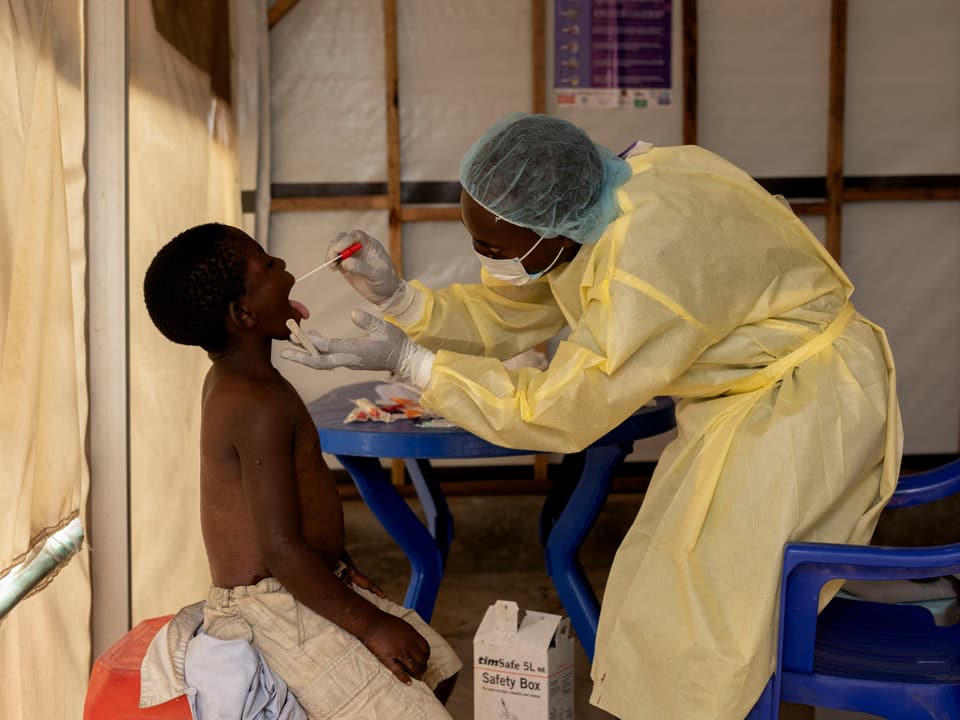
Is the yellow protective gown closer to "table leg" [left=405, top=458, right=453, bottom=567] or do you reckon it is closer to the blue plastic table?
the blue plastic table

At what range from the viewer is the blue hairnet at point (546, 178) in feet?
5.91

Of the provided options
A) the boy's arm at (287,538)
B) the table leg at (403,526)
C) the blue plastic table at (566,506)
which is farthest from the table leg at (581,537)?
the boy's arm at (287,538)

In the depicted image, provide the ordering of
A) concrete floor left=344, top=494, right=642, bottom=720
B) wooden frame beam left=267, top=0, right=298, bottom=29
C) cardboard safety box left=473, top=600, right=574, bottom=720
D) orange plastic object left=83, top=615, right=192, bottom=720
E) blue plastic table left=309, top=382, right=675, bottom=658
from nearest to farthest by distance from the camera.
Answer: orange plastic object left=83, top=615, right=192, bottom=720 → cardboard safety box left=473, top=600, right=574, bottom=720 → blue plastic table left=309, top=382, right=675, bottom=658 → wooden frame beam left=267, top=0, right=298, bottom=29 → concrete floor left=344, top=494, right=642, bottom=720

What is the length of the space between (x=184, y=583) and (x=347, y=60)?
236 cm

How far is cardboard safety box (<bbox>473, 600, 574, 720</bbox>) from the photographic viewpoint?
207 centimetres

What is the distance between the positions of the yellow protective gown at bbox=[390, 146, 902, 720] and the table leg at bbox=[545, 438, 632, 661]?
0.92 metres

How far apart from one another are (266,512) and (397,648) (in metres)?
0.31

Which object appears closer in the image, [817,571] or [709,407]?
[817,571]

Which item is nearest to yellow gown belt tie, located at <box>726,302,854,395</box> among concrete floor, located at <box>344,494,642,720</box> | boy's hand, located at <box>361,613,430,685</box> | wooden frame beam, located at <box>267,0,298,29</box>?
boy's hand, located at <box>361,613,430,685</box>

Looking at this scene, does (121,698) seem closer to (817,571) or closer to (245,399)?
(245,399)

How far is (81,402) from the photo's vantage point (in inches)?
89.0

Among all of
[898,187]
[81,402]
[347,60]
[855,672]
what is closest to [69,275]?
[81,402]

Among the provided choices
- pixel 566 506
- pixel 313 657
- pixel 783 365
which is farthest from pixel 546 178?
pixel 566 506

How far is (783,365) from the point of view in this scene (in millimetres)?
1812
